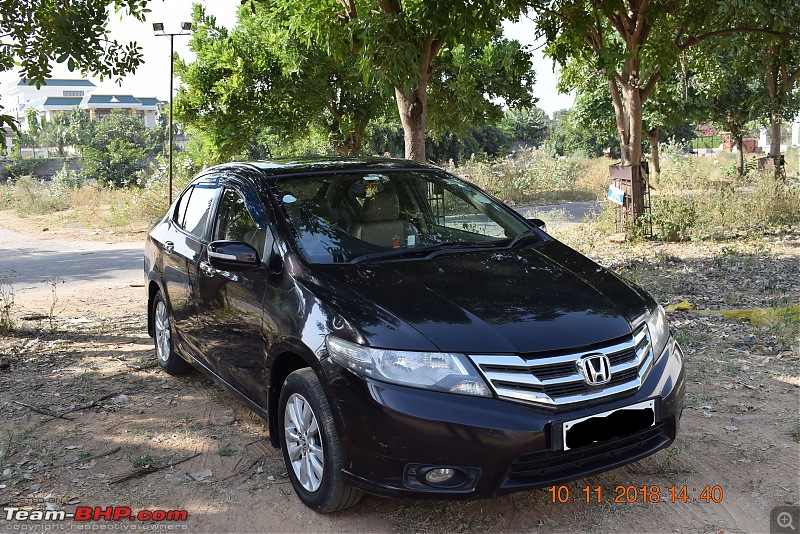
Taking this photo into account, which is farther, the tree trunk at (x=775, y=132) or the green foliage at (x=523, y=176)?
the green foliage at (x=523, y=176)

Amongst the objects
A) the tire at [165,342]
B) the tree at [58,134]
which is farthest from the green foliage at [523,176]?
the tree at [58,134]

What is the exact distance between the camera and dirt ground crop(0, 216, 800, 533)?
365 cm

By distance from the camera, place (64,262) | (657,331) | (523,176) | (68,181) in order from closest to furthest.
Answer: (657,331) → (64,262) → (523,176) → (68,181)

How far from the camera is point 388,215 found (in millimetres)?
4684

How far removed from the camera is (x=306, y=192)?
457cm

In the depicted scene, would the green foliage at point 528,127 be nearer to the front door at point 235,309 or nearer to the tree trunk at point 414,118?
the tree trunk at point 414,118

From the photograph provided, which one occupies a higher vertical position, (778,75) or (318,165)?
(778,75)

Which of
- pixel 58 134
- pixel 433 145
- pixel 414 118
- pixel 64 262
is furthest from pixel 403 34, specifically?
pixel 58 134

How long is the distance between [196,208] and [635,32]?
28.1 ft

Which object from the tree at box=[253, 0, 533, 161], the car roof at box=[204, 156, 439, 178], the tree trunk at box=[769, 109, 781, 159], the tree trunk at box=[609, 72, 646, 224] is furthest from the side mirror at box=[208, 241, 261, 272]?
the tree trunk at box=[769, 109, 781, 159]

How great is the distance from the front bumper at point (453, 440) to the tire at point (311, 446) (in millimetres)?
90

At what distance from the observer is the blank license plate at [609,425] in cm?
320

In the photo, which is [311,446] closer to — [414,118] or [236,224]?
[236,224]

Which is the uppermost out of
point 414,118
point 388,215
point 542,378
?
point 414,118
